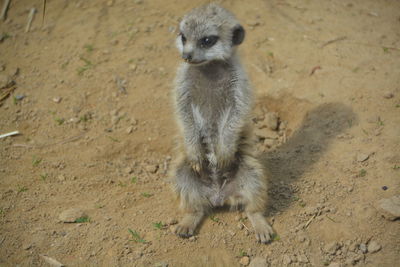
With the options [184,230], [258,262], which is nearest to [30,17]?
[184,230]

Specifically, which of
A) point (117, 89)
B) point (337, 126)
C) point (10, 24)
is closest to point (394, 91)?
point (337, 126)

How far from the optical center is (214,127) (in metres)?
3.37

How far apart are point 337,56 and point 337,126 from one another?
108 centimetres

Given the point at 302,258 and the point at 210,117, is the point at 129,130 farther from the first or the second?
the point at 302,258

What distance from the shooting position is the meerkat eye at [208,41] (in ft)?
10.1

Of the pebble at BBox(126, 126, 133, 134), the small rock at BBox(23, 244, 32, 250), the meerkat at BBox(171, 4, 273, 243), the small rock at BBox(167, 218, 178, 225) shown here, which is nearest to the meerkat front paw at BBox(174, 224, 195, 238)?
the meerkat at BBox(171, 4, 273, 243)

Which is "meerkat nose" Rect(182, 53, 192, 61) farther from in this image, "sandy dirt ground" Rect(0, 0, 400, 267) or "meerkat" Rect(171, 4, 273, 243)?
"sandy dirt ground" Rect(0, 0, 400, 267)

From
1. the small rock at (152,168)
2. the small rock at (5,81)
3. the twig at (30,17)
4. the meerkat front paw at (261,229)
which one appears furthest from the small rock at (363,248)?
the twig at (30,17)

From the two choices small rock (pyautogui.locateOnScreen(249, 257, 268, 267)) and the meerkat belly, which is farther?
the meerkat belly

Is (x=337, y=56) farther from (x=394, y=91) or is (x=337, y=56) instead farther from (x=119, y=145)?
(x=119, y=145)

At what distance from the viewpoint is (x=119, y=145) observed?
412 cm

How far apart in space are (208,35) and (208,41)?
0.05 m

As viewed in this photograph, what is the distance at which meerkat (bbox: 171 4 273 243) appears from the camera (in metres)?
3.12

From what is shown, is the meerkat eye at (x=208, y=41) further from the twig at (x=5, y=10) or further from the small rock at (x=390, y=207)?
the twig at (x=5, y=10)
